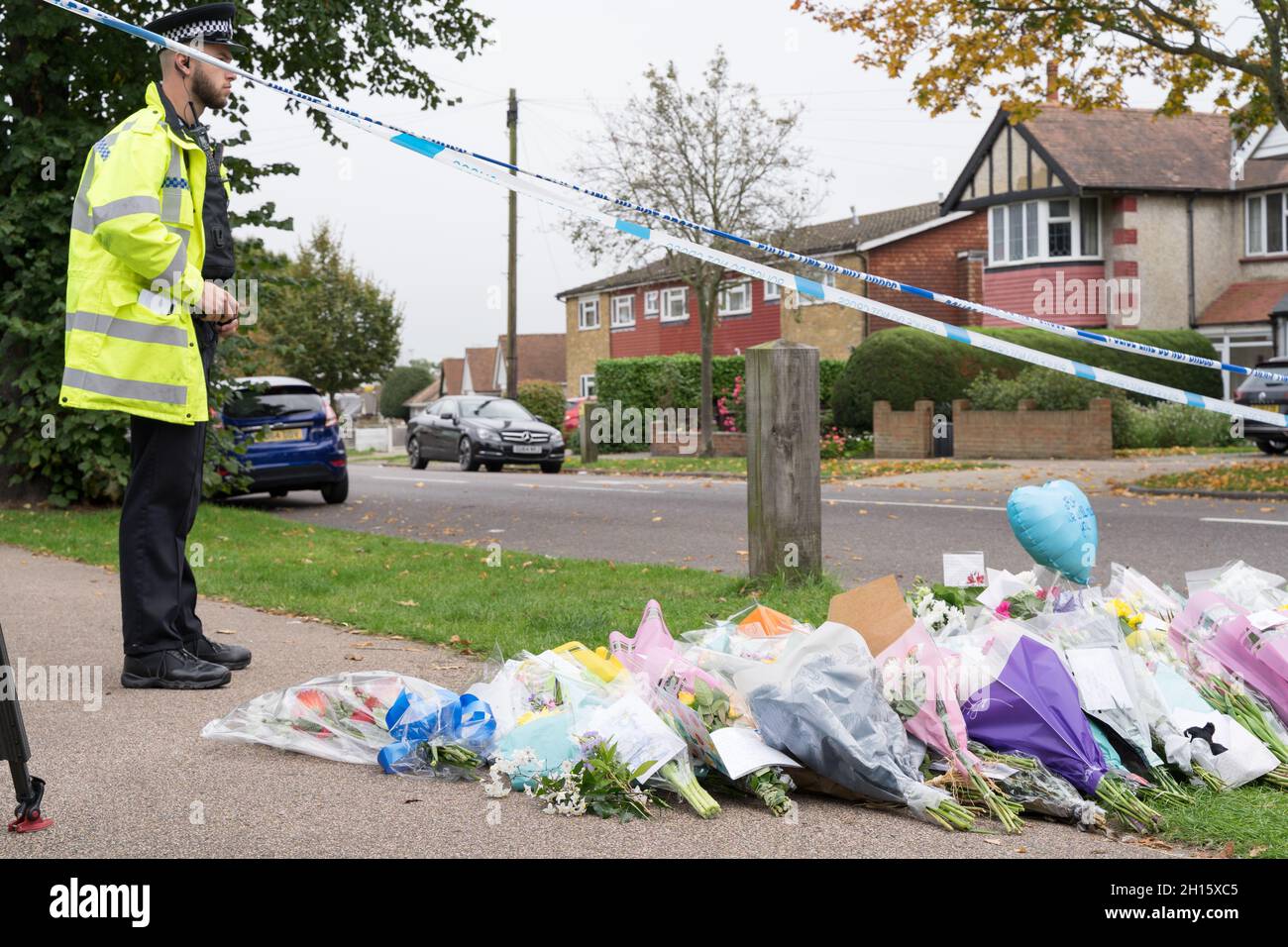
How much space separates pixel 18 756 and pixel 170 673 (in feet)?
5.63

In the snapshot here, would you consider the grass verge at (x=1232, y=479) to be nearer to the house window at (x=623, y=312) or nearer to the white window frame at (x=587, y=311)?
the house window at (x=623, y=312)

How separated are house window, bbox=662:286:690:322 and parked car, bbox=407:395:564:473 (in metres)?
18.4

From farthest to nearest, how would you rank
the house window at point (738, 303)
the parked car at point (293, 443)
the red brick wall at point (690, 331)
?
1. the house window at point (738, 303)
2. the red brick wall at point (690, 331)
3. the parked car at point (293, 443)

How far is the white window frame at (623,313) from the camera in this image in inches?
1929

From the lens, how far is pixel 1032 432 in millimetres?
23141

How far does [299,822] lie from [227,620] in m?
3.34

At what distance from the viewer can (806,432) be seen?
6852 millimetres

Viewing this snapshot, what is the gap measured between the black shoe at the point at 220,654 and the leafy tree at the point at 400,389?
3213 inches

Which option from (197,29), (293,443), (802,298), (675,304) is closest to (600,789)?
(197,29)

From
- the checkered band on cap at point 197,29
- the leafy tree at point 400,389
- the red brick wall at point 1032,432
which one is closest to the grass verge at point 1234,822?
the checkered band on cap at point 197,29

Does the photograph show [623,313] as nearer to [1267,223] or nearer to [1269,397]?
[1267,223]

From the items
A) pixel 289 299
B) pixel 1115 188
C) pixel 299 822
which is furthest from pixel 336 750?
pixel 289 299

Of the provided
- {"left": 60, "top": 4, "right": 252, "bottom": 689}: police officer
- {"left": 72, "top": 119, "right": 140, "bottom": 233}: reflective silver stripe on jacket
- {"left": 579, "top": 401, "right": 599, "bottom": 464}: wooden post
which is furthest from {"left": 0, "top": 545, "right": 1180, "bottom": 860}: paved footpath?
{"left": 579, "top": 401, "right": 599, "bottom": 464}: wooden post
